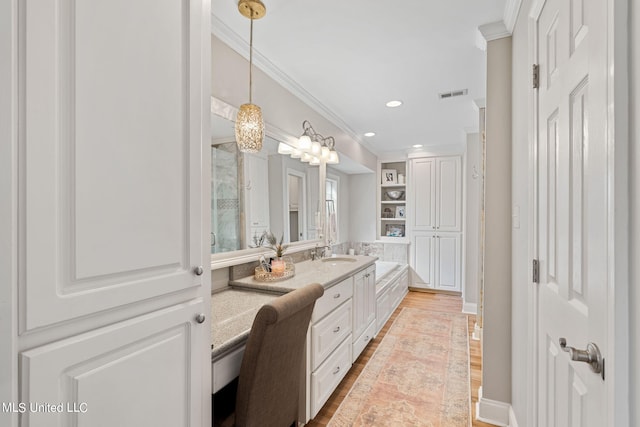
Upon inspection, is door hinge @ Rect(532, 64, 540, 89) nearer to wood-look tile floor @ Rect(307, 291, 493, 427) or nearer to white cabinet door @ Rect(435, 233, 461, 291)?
wood-look tile floor @ Rect(307, 291, 493, 427)

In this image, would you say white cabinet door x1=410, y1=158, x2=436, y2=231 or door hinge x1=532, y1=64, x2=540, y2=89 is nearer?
door hinge x1=532, y1=64, x2=540, y2=89

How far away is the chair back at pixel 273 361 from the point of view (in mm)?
1134

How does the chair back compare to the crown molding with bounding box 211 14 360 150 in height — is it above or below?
below

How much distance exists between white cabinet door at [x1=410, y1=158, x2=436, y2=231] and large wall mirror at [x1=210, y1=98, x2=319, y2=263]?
103 inches

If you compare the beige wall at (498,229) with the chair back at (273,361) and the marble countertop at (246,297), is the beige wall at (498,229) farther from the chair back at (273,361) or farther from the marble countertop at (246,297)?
the chair back at (273,361)

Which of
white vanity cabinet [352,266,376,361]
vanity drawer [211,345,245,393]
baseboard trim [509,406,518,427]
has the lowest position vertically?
baseboard trim [509,406,518,427]

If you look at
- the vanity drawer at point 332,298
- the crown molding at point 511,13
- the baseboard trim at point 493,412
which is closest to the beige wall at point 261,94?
the vanity drawer at point 332,298

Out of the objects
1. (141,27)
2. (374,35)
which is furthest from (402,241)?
(141,27)

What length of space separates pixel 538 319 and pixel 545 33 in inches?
46.7

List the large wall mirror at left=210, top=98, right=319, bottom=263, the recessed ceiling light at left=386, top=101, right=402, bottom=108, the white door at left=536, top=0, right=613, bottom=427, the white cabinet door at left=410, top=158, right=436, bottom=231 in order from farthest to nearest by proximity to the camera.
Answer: the white cabinet door at left=410, top=158, right=436, bottom=231
the recessed ceiling light at left=386, top=101, right=402, bottom=108
the large wall mirror at left=210, top=98, right=319, bottom=263
the white door at left=536, top=0, right=613, bottom=427

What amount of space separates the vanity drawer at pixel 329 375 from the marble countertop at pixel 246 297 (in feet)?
1.69

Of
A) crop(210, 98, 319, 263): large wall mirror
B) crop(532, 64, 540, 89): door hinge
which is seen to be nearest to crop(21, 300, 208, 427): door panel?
crop(210, 98, 319, 263): large wall mirror

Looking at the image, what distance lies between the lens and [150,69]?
0.79m

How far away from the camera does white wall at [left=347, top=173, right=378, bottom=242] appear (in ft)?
17.0
